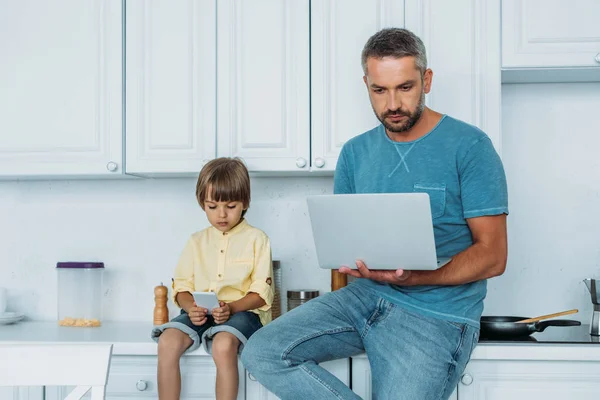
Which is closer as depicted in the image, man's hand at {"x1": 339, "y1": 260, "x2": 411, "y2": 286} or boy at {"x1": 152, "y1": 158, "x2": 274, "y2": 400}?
man's hand at {"x1": 339, "y1": 260, "x2": 411, "y2": 286}

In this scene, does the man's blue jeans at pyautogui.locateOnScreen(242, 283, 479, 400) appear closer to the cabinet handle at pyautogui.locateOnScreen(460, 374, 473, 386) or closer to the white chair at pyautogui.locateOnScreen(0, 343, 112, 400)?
the cabinet handle at pyautogui.locateOnScreen(460, 374, 473, 386)

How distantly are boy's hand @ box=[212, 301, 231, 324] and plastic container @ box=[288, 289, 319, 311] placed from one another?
37 centimetres

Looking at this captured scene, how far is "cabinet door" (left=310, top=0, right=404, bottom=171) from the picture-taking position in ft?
7.60

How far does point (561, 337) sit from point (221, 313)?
Answer: 39.1 inches

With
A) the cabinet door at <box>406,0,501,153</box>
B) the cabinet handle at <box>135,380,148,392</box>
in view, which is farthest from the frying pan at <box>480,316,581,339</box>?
the cabinet handle at <box>135,380,148,392</box>

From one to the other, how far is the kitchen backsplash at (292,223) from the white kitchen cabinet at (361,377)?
1.85 feet

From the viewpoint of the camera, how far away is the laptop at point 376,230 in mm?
1711

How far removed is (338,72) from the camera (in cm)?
232

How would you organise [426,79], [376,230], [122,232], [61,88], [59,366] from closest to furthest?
1. [59,366]
2. [376,230]
3. [426,79]
4. [61,88]
5. [122,232]

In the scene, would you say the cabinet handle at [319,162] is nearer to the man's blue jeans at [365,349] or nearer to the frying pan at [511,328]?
the man's blue jeans at [365,349]

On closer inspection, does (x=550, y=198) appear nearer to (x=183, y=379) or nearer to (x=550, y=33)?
(x=550, y=33)

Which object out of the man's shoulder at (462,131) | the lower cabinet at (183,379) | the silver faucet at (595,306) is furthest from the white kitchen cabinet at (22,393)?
the silver faucet at (595,306)

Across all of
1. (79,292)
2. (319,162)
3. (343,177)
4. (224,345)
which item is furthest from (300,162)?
(79,292)

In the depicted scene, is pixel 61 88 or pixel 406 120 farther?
pixel 61 88
